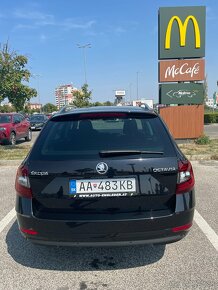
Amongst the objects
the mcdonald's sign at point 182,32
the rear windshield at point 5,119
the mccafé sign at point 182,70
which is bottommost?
the rear windshield at point 5,119

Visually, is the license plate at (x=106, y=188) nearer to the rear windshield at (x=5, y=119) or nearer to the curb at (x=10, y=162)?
the curb at (x=10, y=162)

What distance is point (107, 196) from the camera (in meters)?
2.99

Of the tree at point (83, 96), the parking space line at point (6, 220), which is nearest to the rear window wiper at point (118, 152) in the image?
the parking space line at point (6, 220)

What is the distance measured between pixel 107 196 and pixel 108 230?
30 centimetres

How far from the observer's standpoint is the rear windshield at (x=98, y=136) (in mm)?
3129

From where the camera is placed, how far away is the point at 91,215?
2990 millimetres

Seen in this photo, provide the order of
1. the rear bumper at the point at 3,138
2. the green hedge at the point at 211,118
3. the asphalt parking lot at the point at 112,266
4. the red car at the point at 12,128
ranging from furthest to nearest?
the green hedge at the point at 211,118 → the red car at the point at 12,128 → the rear bumper at the point at 3,138 → the asphalt parking lot at the point at 112,266

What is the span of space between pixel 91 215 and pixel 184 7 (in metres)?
11.5

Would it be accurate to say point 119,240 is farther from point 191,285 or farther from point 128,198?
point 191,285

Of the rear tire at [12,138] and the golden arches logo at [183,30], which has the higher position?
the golden arches logo at [183,30]

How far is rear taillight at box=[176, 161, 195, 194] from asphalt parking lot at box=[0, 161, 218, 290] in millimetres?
858

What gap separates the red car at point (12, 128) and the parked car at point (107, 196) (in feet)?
41.5

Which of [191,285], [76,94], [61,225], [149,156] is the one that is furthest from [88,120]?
[76,94]

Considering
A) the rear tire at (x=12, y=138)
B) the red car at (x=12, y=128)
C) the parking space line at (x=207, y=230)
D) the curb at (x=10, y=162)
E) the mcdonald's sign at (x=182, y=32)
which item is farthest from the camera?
the rear tire at (x=12, y=138)
